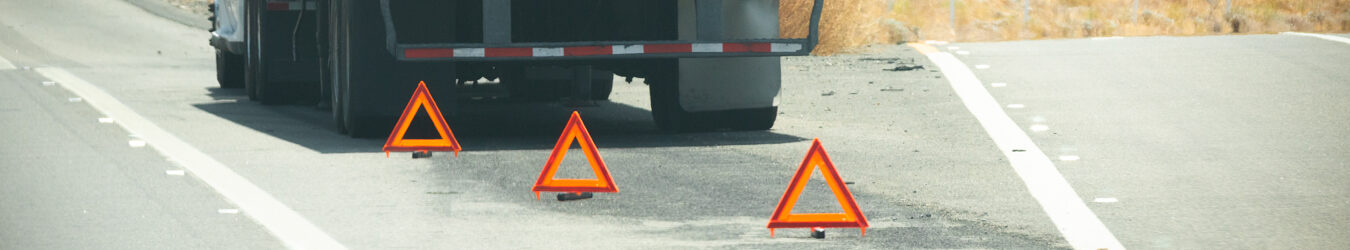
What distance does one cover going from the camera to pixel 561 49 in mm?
11547

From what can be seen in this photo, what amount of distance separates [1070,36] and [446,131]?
18967 mm

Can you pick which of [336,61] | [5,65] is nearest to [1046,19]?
[5,65]

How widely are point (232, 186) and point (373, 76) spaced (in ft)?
8.80

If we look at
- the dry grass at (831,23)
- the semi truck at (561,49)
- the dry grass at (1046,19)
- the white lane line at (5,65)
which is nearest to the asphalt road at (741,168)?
the semi truck at (561,49)

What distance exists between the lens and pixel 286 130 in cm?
1333

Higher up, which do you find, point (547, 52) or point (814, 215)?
point (547, 52)

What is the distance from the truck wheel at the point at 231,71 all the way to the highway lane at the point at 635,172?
1033mm

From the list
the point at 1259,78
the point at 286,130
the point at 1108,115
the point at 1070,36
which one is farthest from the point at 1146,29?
the point at 286,130

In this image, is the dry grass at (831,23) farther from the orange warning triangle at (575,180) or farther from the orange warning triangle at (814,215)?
the orange warning triangle at (814,215)

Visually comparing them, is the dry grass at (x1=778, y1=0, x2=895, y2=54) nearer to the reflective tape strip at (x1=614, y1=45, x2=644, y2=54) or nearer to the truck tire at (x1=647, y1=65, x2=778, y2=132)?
the truck tire at (x1=647, y1=65, x2=778, y2=132)

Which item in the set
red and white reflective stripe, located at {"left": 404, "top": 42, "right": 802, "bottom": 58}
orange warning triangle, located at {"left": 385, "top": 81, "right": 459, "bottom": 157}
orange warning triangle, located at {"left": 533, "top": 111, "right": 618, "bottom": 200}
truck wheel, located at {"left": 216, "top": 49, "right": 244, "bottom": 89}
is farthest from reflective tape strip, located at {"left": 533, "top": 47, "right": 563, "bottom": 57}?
truck wheel, located at {"left": 216, "top": 49, "right": 244, "bottom": 89}

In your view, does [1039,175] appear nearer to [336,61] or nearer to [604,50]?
[604,50]

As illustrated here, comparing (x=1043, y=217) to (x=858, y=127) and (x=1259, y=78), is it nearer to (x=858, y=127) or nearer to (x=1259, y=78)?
→ (x=858, y=127)

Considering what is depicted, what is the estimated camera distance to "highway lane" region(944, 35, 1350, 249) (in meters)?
7.97
